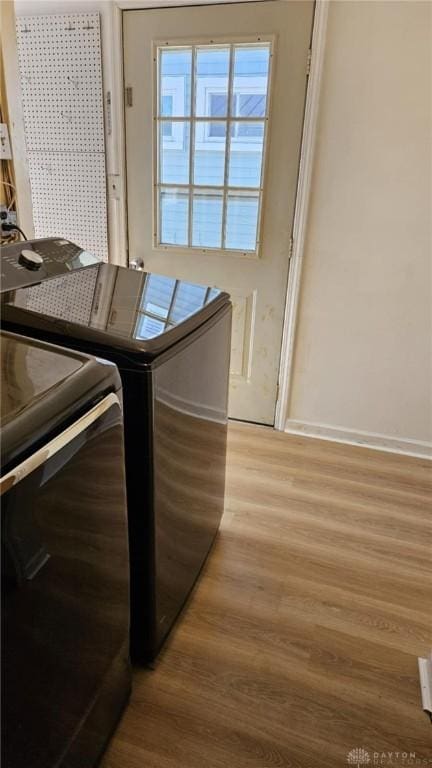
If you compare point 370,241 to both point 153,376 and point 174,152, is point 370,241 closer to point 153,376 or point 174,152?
point 174,152

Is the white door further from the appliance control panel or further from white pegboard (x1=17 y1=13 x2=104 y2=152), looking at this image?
the appliance control panel

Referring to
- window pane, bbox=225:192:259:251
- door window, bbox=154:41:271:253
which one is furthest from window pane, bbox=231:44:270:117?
window pane, bbox=225:192:259:251

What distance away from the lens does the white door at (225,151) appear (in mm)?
2191

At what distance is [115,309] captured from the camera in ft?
4.22

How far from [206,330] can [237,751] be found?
3.62ft

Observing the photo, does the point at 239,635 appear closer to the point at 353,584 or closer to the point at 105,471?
the point at 353,584

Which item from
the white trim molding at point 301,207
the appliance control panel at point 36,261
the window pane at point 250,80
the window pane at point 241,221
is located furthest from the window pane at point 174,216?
the appliance control panel at point 36,261

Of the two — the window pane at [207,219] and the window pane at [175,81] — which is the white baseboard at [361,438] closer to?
the window pane at [207,219]

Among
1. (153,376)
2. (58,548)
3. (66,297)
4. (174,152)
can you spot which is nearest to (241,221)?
(174,152)

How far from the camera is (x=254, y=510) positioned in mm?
2121

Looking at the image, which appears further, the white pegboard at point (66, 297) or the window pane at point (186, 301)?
the window pane at point (186, 301)

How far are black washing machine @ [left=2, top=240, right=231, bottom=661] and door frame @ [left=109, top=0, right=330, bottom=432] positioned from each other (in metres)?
0.97

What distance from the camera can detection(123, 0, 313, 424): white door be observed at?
2.19 m

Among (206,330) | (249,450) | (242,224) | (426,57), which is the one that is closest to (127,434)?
(206,330)
